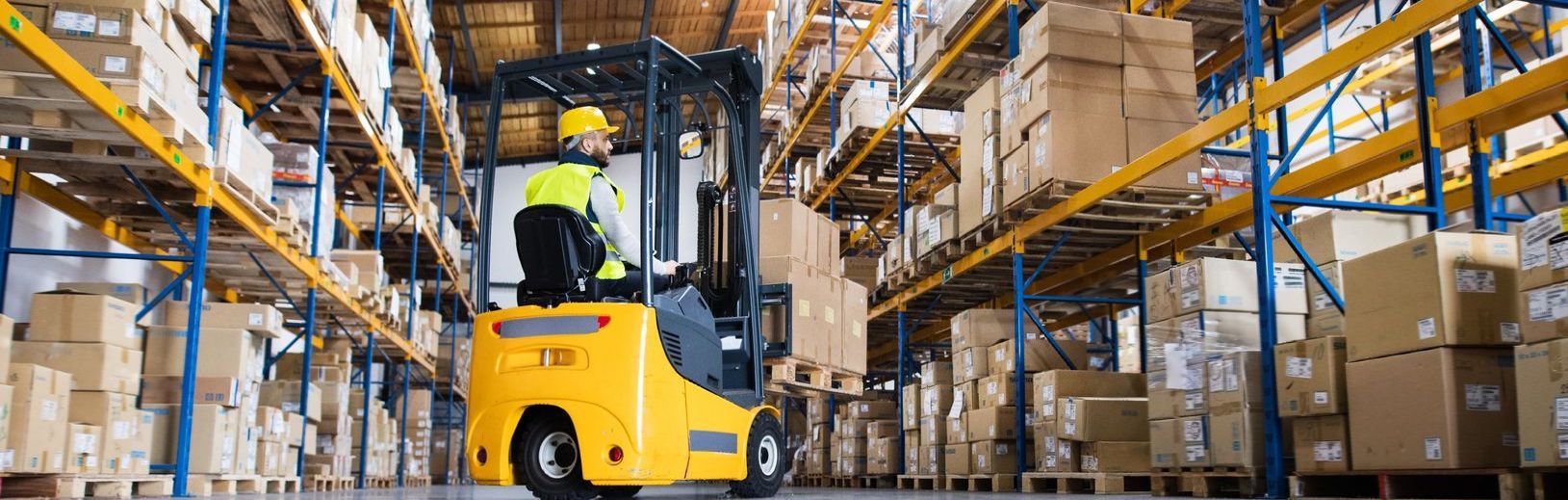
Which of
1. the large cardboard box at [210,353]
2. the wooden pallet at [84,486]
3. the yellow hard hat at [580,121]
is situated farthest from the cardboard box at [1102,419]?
the wooden pallet at [84,486]

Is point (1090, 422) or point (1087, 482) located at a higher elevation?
point (1090, 422)

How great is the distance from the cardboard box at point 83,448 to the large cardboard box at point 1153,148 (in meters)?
5.84

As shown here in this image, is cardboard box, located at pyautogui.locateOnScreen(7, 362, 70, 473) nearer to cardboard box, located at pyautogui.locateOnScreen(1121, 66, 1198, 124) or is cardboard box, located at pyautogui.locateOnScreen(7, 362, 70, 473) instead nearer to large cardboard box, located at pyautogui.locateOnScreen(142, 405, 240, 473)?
large cardboard box, located at pyautogui.locateOnScreen(142, 405, 240, 473)

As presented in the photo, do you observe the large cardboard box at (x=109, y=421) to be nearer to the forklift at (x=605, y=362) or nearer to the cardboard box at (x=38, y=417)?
the cardboard box at (x=38, y=417)

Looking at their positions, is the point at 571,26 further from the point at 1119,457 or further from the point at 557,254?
the point at 557,254

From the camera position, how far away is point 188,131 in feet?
21.6

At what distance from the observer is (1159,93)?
789 centimetres

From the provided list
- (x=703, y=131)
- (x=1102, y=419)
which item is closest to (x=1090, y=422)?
(x=1102, y=419)

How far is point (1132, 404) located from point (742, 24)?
14.2m

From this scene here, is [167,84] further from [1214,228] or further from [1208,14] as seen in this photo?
[1208,14]

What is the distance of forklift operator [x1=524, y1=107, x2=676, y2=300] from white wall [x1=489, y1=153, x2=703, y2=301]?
17889mm

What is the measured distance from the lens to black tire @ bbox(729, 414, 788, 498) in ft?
19.8

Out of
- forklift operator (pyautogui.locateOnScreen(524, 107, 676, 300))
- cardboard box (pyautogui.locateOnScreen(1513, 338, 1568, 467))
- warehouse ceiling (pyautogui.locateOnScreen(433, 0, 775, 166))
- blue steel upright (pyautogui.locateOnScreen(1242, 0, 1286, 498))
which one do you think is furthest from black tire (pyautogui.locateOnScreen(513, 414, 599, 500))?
warehouse ceiling (pyautogui.locateOnScreen(433, 0, 775, 166))

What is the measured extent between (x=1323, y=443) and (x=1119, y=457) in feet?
7.94
